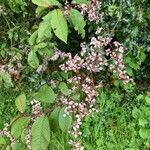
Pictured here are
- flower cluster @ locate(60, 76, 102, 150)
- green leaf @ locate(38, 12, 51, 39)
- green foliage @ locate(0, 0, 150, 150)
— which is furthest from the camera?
green foliage @ locate(0, 0, 150, 150)

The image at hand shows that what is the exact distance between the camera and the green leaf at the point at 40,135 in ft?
4.76

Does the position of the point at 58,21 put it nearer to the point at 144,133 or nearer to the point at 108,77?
the point at 144,133

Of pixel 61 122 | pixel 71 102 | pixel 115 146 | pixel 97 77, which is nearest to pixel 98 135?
pixel 115 146

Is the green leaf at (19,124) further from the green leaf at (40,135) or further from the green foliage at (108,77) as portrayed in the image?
the green foliage at (108,77)

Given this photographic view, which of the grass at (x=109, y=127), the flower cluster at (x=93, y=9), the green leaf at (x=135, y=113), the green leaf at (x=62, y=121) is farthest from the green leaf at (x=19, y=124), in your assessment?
the green leaf at (x=135, y=113)

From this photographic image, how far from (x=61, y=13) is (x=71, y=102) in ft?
1.88

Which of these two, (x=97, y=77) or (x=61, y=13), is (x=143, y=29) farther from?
(x=61, y=13)

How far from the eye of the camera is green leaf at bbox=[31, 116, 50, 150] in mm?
1450

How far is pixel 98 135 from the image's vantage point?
368cm

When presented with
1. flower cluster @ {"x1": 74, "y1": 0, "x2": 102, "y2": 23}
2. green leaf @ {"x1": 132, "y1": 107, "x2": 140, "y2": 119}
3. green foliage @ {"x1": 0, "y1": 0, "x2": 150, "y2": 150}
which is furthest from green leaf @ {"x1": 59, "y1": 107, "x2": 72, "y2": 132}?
green leaf @ {"x1": 132, "y1": 107, "x2": 140, "y2": 119}

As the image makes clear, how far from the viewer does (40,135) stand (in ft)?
4.75

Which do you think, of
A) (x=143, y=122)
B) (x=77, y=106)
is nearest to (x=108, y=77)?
(x=143, y=122)

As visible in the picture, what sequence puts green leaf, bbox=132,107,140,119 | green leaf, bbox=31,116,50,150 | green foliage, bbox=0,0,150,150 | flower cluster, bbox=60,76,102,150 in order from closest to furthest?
green leaf, bbox=31,116,50,150 → flower cluster, bbox=60,76,102,150 → green foliage, bbox=0,0,150,150 → green leaf, bbox=132,107,140,119

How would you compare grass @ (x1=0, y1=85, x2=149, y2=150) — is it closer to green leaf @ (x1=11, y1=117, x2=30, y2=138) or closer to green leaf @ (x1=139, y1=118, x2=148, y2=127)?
green leaf @ (x1=139, y1=118, x2=148, y2=127)
